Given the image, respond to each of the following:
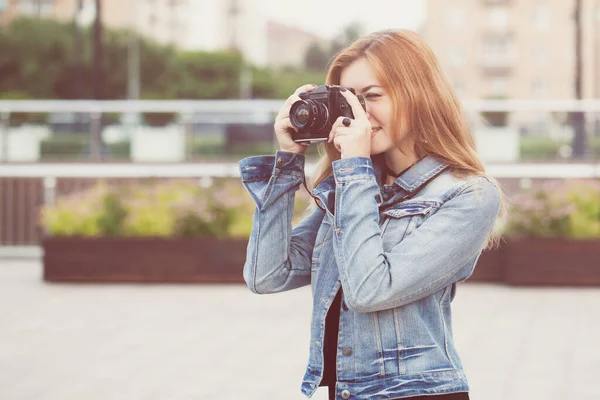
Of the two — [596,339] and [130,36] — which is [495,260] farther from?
[130,36]

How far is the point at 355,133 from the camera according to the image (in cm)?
218

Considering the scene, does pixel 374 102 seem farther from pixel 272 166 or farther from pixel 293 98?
pixel 272 166

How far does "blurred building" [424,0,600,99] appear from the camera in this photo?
7300 centimetres

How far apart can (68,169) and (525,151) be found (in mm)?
6057

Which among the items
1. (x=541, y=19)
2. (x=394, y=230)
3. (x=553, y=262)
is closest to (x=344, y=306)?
(x=394, y=230)

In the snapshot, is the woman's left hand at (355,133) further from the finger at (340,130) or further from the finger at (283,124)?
the finger at (283,124)

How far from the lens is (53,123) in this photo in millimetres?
13750

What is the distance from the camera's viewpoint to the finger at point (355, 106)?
2.17 m

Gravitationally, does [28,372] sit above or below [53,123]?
below

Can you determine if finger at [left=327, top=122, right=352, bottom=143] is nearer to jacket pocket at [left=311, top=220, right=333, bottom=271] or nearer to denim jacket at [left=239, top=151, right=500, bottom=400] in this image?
denim jacket at [left=239, top=151, right=500, bottom=400]

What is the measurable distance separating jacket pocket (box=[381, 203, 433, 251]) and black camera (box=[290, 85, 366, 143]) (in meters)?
0.24

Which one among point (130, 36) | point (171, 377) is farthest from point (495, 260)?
point (130, 36)

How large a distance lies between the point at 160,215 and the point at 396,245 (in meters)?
7.56

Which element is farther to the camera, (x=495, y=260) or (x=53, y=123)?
Result: (x=53, y=123)
